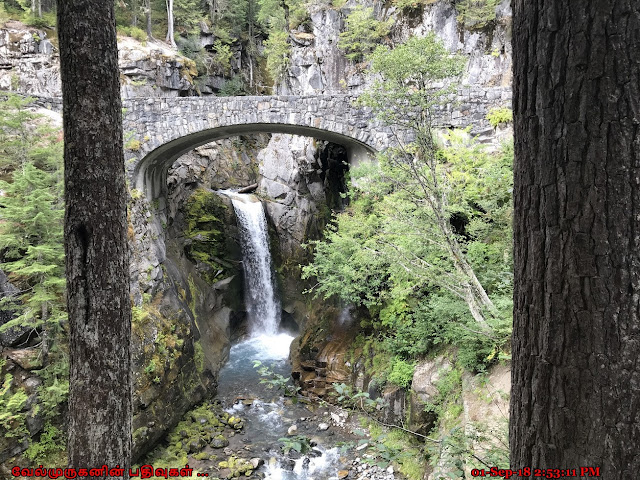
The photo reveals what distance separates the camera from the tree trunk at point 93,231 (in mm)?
2480

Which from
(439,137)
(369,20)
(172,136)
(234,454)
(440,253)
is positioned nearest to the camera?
(440,253)

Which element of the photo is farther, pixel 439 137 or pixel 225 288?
pixel 225 288

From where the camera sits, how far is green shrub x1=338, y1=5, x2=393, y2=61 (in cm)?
1673

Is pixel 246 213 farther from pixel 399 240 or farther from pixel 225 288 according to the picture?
pixel 399 240

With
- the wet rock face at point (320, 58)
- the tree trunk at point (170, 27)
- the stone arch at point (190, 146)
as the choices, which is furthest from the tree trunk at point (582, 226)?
the tree trunk at point (170, 27)

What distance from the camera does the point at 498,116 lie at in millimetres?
10109

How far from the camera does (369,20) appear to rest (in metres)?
16.8

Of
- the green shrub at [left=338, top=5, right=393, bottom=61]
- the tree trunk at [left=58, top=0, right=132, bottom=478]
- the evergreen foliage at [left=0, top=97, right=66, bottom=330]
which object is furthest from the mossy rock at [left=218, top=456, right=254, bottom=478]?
the green shrub at [left=338, top=5, right=393, bottom=61]

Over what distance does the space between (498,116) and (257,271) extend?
9.78 m

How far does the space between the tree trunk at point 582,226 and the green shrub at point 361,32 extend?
16.9m

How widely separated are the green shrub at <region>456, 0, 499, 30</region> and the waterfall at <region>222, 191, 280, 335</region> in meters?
10.9

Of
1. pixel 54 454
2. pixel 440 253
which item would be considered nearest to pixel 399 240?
pixel 440 253

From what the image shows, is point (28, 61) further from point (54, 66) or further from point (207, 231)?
point (207, 231)

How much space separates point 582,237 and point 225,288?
1395 centimetres
